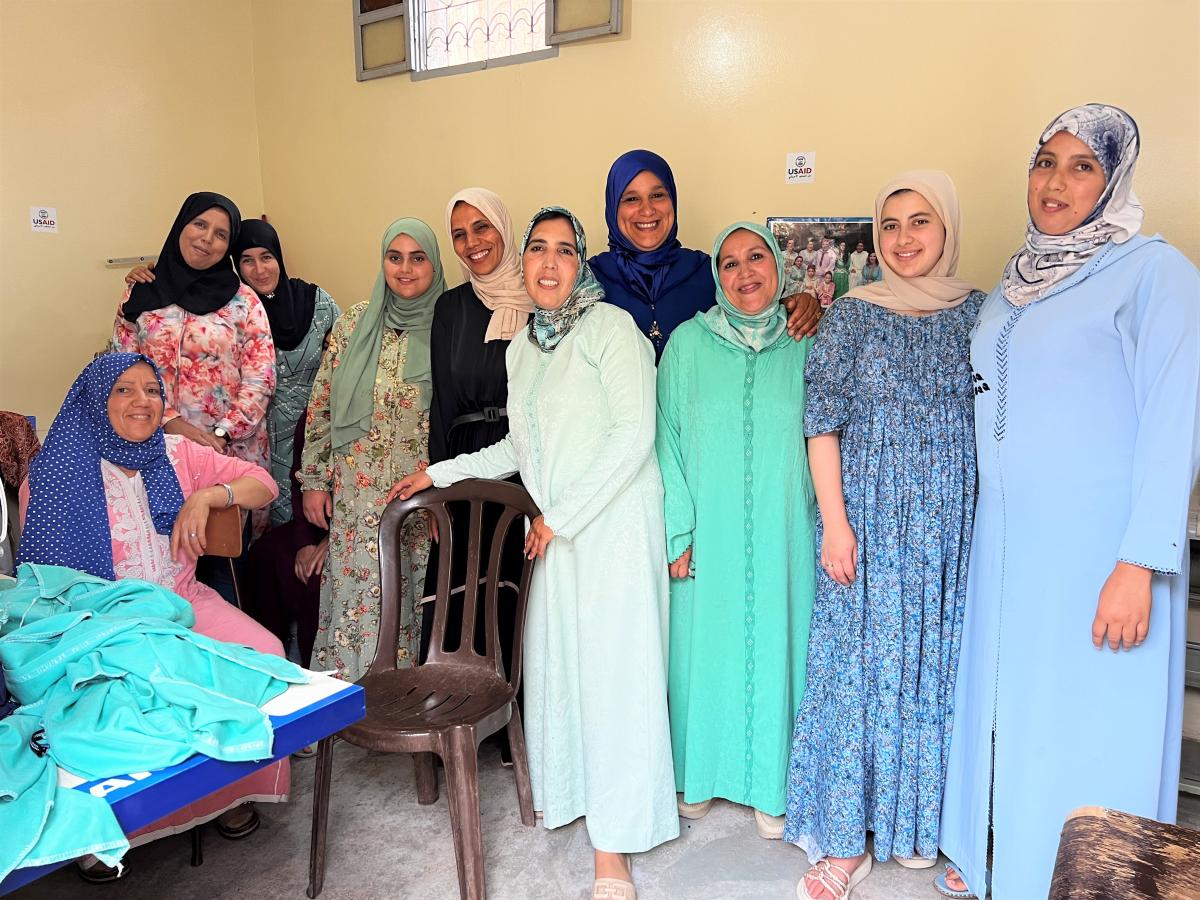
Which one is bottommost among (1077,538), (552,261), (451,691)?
(451,691)

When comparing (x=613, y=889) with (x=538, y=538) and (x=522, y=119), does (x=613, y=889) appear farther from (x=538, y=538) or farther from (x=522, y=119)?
(x=522, y=119)

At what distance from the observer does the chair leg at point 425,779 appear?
7.85 feet

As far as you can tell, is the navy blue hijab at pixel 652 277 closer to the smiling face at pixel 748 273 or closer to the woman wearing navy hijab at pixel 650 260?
the woman wearing navy hijab at pixel 650 260

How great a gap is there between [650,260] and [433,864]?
5.31 ft

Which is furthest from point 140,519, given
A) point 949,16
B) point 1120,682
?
point 949,16

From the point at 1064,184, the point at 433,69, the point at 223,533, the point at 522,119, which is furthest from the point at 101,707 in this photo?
the point at 433,69

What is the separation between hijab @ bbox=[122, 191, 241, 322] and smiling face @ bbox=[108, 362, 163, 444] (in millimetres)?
764

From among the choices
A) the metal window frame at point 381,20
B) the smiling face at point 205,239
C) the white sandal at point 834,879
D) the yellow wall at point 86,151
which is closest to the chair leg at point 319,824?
the white sandal at point 834,879

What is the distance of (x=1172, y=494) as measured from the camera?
159 cm

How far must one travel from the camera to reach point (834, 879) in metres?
1.97

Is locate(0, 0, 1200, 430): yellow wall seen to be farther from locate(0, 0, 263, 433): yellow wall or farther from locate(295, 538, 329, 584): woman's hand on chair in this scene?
locate(295, 538, 329, 584): woman's hand on chair

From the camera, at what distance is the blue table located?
1.21 m

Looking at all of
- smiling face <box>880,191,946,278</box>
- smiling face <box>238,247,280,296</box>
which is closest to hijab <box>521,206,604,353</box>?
smiling face <box>880,191,946,278</box>

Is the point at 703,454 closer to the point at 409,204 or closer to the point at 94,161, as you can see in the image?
the point at 409,204
